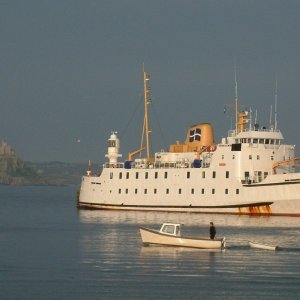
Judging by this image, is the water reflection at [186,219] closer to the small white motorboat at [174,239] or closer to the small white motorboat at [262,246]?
the small white motorboat at [262,246]

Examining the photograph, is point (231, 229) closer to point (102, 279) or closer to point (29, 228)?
point (29, 228)

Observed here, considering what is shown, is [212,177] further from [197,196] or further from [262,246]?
[262,246]

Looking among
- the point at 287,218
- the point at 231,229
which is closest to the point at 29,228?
the point at 231,229

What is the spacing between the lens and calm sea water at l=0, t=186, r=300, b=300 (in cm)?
3703

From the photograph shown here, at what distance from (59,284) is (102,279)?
2.06 m

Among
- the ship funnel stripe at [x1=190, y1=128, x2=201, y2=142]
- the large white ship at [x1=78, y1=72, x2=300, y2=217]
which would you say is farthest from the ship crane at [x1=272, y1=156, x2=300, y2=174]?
the ship funnel stripe at [x1=190, y1=128, x2=201, y2=142]

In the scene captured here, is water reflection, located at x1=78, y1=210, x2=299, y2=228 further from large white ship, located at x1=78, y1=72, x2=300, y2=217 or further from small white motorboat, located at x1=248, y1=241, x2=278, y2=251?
small white motorboat, located at x1=248, y1=241, x2=278, y2=251

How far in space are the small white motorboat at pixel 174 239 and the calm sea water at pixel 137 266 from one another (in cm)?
47

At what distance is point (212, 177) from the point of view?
7888cm

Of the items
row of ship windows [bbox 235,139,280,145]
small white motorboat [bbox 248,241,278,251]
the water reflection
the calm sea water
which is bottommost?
the calm sea water

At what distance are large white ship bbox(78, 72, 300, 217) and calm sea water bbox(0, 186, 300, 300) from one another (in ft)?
29.1

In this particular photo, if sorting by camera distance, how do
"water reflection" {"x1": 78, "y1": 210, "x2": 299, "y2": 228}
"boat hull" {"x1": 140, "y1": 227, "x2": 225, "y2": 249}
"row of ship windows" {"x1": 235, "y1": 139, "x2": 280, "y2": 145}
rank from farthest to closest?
"row of ship windows" {"x1": 235, "y1": 139, "x2": 280, "y2": 145} < "water reflection" {"x1": 78, "y1": 210, "x2": 299, "y2": 228} < "boat hull" {"x1": 140, "y1": 227, "x2": 225, "y2": 249}

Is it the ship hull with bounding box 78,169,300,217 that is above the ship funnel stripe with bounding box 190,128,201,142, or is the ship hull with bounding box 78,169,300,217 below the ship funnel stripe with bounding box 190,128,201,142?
below

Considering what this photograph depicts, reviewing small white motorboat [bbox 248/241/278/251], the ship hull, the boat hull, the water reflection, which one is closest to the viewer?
the boat hull
